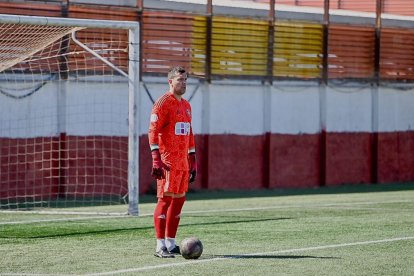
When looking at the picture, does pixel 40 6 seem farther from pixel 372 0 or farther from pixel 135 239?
pixel 372 0

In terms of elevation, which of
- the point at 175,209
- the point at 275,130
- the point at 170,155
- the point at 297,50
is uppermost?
the point at 297,50

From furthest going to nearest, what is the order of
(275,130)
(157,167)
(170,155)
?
(275,130)
(170,155)
(157,167)

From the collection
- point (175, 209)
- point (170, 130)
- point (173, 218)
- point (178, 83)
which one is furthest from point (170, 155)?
point (178, 83)

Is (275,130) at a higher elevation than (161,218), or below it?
higher

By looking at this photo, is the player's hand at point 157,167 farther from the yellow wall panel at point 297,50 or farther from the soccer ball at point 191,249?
the yellow wall panel at point 297,50

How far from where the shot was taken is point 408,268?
37.6ft

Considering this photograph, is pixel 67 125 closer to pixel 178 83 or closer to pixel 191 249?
pixel 178 83

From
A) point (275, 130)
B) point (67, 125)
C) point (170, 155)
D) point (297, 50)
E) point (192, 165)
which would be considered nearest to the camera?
point (170, 155)

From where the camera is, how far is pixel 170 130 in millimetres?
13062

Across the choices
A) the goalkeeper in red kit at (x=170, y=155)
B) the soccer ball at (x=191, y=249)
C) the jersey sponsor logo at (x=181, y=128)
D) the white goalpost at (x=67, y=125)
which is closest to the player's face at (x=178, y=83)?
the goalkeeper in red kit at (x=170, y=155)

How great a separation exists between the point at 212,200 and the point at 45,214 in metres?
5.21

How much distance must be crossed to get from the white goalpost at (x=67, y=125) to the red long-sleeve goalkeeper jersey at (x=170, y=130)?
808 cm

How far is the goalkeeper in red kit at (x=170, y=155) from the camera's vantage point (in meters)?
12.8

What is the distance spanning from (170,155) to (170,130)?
0.29 meters
